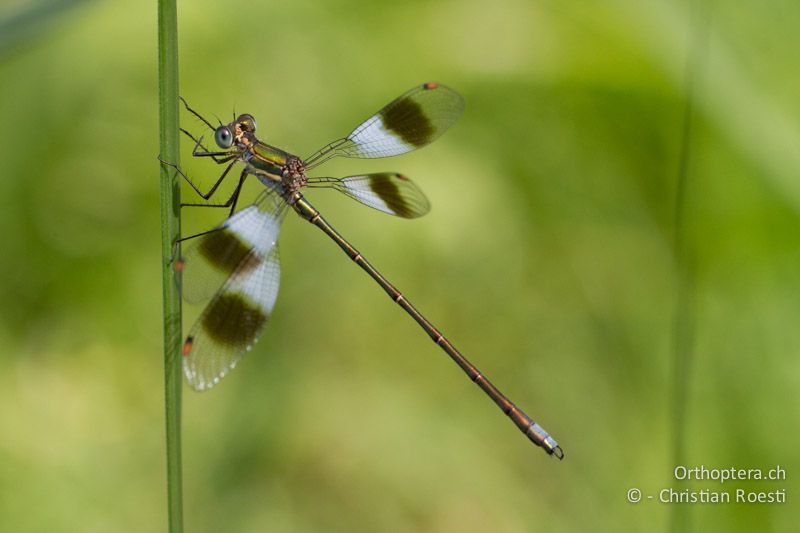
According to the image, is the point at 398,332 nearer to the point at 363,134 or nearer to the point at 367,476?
the point at 367,476

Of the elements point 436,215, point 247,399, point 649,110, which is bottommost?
point 247,399

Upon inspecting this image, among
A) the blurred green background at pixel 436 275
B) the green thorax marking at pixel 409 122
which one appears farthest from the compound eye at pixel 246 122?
the blurred green background at pixel 436 275

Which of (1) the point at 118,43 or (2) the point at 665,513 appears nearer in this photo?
(2) the point at 665,513

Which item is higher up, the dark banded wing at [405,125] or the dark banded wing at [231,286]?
the dark banded wing at [405,125]

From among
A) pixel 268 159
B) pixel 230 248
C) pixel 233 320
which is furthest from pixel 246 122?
pixel 233 320

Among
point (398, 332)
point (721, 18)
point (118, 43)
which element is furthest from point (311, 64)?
point (721, 18)

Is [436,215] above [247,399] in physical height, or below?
above

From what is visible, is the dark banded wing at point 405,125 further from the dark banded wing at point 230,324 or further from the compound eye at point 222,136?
the dark banded wing at point 230,324
